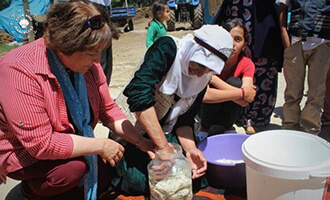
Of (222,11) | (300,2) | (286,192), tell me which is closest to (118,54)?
(222,11)

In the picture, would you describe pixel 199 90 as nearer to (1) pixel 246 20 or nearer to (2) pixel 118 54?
(1) pixel 246 20

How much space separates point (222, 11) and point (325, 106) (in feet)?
4.35

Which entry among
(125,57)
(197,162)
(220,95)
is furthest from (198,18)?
(197,162)

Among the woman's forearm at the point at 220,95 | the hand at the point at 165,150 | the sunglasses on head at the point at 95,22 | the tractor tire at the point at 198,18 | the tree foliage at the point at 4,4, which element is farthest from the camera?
the tree foliage at the point at 4,4

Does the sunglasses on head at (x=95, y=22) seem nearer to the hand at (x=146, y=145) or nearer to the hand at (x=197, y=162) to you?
the hand at (x=146, y=145)

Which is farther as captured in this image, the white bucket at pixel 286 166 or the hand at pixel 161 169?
the hand at pixel 161 169

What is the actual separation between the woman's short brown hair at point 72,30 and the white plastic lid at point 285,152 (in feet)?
2.85

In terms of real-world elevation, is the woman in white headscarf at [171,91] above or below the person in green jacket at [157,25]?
above

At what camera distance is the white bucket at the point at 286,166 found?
138 centimetres

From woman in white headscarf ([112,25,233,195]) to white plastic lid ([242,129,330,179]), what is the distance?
41cm

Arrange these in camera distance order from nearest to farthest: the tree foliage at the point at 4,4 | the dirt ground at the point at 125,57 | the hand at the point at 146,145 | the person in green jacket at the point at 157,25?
the hand at the point at 146,145, the person in green jacket at the point at 157,25, the dirt ground at the point at 125,57, the tree foliage at the point at 4,4

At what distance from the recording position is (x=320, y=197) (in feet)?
4.85

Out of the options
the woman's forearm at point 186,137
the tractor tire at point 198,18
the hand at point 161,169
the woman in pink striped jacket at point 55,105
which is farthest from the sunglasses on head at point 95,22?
the tractor tire at point 198,18

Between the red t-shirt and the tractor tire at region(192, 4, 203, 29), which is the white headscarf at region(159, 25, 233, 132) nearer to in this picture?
the red t-shirt
